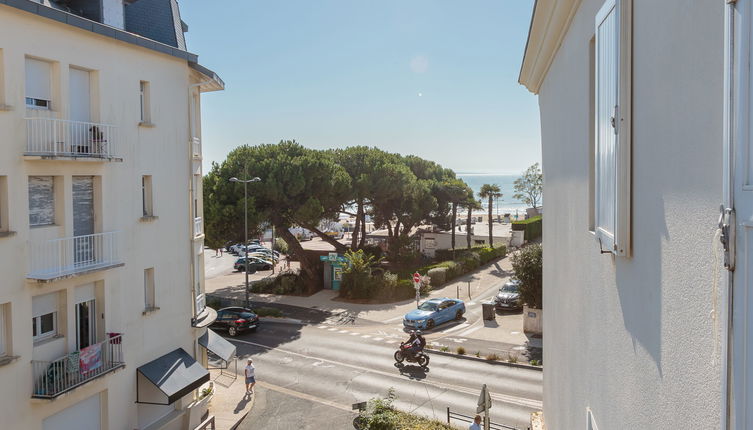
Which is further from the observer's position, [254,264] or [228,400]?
[254,264]

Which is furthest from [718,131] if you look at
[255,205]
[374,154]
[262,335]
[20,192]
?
[374,154]

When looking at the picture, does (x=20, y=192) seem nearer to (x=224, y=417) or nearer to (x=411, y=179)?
(x=224, y=417)

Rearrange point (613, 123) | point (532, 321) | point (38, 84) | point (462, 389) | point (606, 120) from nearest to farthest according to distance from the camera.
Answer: point (613, 123)
point (606, 120)
point (38, 84)
point (462, 389)
point (532, 321)

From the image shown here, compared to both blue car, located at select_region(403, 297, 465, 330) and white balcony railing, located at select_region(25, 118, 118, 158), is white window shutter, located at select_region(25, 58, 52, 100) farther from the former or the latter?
blue car, located at select_region(403, 297, 465, 330)

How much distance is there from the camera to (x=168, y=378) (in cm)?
1520

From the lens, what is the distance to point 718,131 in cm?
182

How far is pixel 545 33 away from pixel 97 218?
1177cm

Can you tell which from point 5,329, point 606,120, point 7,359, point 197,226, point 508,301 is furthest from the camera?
point 508,301

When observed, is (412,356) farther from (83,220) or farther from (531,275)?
(83,220)

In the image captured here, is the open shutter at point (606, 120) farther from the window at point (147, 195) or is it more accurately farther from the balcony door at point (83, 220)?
the window at point (147, 195)

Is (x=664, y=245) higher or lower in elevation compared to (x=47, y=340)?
higher

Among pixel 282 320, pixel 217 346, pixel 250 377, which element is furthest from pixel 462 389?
pixel 282 320

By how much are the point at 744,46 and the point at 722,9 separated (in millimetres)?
253

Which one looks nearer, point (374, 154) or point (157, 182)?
point (157, 182)
